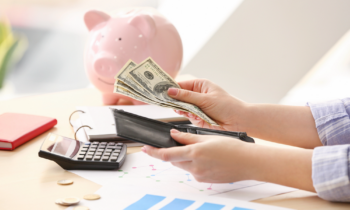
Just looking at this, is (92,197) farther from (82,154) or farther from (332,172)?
(332,172)

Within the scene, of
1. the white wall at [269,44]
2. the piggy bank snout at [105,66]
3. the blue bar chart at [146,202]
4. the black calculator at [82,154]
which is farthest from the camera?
the white wall at [269,44]

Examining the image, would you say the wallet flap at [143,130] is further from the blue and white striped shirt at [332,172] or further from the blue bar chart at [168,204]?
the blue and white striped shirt at [332,172]

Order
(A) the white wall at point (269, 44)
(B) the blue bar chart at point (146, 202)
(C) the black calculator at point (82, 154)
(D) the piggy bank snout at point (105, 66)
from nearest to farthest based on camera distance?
1. (B) the blue bar chart at point (146, 202)
2. (C) the black calculator at point (82, 154)
3. (D) the piggy bank snout at point (105, 66)
4. (A) the white wall at point (269, 44)

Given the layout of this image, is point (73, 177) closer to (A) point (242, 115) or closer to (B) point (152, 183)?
(B) point (152, 183)

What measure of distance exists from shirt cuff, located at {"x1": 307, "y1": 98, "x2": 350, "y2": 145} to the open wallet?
0.66 ft

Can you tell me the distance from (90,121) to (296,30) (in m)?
1.85

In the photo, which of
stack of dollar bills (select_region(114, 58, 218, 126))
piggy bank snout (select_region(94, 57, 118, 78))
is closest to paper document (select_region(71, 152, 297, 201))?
stack of dollar bills (select_region(114, 58, 218, 126))

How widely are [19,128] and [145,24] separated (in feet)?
1.60

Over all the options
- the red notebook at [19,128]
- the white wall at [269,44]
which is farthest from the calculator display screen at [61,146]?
the white wall at [269,44]

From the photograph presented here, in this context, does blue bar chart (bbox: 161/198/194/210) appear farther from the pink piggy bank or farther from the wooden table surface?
the pink piggy bank

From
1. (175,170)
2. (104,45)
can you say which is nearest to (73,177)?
(175,170)

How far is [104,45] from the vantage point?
1052 mm

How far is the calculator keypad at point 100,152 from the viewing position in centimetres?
67

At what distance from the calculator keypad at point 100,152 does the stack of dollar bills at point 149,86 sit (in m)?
0.13
